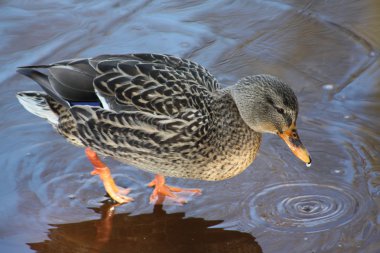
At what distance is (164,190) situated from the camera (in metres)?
5.53

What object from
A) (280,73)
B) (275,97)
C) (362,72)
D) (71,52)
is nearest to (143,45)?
(71,52)

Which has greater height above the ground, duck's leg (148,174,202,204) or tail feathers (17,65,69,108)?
tail feathers (17,65,69,108)

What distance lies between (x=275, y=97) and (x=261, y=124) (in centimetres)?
25

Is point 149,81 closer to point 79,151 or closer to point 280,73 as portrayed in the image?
point 79,151

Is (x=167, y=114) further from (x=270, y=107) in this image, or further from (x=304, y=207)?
(x=304, y=207)

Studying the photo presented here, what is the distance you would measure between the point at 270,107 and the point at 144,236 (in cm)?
123

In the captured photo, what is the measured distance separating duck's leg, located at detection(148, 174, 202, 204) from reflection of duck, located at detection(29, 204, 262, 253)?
18cm

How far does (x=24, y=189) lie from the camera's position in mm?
5520

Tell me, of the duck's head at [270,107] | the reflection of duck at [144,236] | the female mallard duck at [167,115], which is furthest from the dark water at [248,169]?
the duck's head at [270,107]

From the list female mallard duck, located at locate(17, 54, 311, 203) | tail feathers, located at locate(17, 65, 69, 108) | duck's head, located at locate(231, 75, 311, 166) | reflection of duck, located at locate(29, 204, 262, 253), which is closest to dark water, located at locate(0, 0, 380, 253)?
reflection of duck, located at locate(29, 204, 262, 253)

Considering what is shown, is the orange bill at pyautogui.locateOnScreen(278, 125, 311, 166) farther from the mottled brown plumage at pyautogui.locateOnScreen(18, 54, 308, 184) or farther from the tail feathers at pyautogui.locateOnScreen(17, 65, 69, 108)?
the tail feathers at pyautogui.locateOnScreen(17, 65, 69, 108)

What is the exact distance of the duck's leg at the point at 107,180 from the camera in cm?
546

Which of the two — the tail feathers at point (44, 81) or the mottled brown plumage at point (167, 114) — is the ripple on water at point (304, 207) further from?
the tail feathers at point (44, 81)

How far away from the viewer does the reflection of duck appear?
503cm
